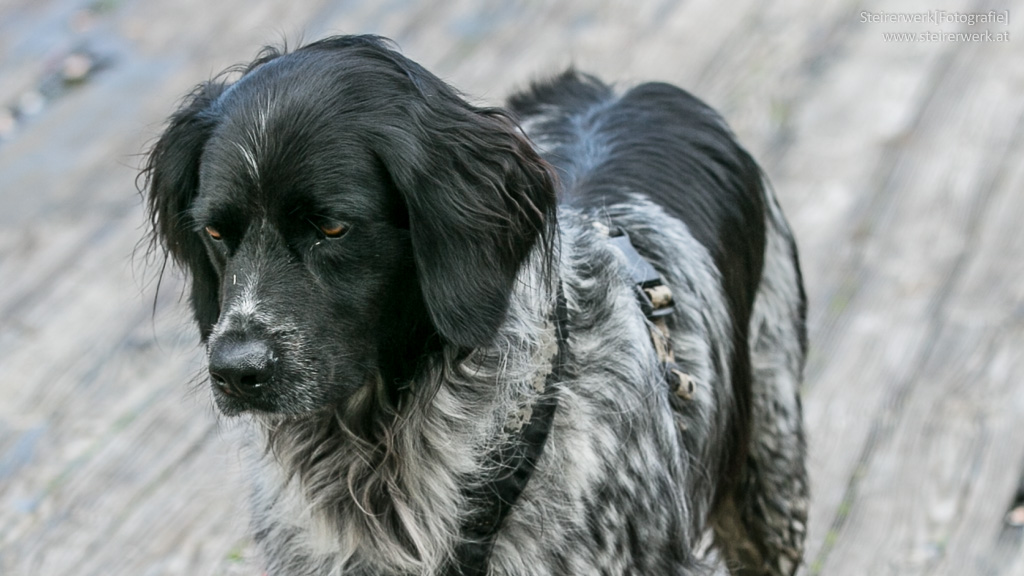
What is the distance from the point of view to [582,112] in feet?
10.6

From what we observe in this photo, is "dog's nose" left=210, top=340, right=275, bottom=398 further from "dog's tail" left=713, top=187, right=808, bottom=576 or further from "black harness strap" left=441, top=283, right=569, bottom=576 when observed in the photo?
"dog's tail" left=713, top=187, right=808, bottom=576

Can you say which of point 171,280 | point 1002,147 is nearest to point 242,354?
point 171,280

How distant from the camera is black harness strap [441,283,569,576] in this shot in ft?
7.95

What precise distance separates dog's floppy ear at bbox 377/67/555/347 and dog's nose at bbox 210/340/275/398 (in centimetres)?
30

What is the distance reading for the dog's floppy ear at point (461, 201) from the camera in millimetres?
2209

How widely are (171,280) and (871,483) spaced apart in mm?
2527

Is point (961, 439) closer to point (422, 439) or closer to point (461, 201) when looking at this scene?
point (422, 439)

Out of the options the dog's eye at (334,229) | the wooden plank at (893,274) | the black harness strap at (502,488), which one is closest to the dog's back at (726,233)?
the wooden plank at (893,274)

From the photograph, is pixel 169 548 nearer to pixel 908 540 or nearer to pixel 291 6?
pixel 908 540

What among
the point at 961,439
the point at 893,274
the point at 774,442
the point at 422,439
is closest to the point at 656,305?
the point at 422,439

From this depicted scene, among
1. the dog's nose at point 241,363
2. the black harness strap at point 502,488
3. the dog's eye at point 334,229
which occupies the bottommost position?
the black harness strap at point 502,488

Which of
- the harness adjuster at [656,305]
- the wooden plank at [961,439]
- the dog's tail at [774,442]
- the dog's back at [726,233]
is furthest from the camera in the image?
the wooden plank at [961,439]

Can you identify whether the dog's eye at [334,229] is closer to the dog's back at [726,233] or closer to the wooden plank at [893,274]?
the dog's back at [726,233]

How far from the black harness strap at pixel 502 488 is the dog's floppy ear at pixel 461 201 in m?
0.24
